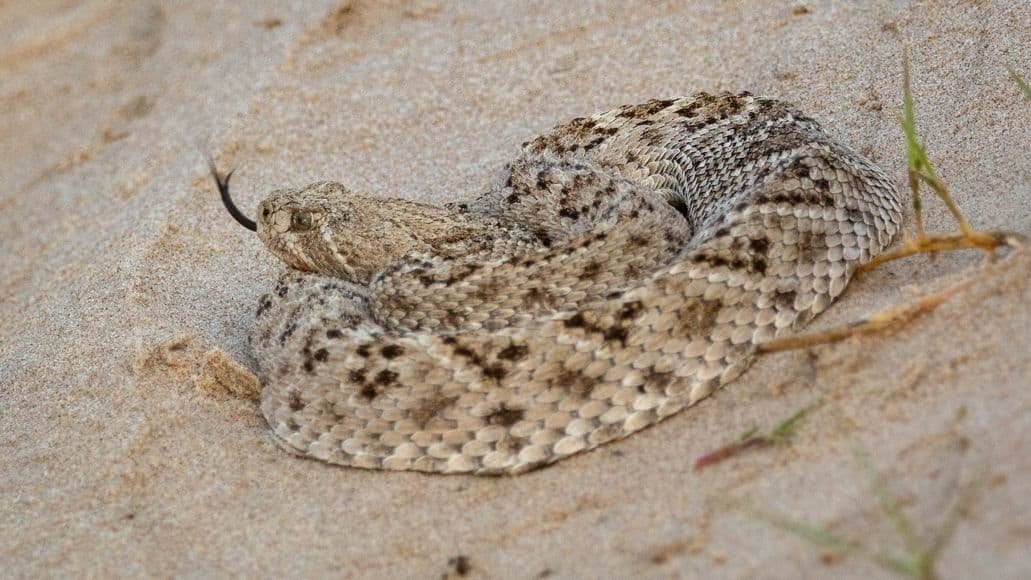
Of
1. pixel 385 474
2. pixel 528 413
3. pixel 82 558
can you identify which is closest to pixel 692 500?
pixel 528 413

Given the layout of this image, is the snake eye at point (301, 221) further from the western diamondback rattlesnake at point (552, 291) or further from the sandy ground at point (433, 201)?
the sandy ground at point (433, 201)

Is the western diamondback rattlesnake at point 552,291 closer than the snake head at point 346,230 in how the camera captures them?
Yes

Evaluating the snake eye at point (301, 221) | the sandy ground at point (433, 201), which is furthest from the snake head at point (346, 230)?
the sandy ground at point (433, 201)

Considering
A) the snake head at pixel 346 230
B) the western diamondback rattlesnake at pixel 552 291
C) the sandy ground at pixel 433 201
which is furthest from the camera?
the snake head at pixel 346 230

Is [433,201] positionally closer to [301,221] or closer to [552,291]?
[301,221]

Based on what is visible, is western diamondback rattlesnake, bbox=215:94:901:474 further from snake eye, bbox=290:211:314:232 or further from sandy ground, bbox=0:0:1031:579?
sandy ground, bbox=0:0:1031:579

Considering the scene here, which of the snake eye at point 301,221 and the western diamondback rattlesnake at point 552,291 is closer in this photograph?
the western diamondback rattlesnake at point 552,291

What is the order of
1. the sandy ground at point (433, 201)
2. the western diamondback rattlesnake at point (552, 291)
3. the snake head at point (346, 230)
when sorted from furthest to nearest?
the snake head at point (346, 230), the western diamondback rattlesnake at point (552, 291), the sandy ground at point (433, 201)

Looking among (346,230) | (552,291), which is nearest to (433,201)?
(346,230)

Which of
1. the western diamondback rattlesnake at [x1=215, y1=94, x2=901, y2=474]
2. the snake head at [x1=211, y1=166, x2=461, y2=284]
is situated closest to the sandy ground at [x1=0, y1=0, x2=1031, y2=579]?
the western diamondback rattlesnake at [x1=215, y1=94, x2=901, y2=474]
